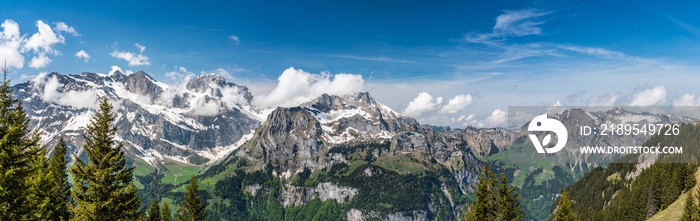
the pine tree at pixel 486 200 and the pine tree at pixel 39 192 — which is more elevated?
the pine tree at pixel 39 192

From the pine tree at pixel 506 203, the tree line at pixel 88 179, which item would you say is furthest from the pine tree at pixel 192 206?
the pine tree at pixel 506 203

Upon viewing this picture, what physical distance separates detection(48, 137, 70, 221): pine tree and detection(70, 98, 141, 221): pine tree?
7.30 m

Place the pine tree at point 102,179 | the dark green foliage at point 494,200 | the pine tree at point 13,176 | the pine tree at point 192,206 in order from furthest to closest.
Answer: the pine tree at point 192,206 → the dark green foliage at point 494,200 → the pine tree at point 102,179 → the pine tree at point 13,176

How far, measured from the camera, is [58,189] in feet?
154

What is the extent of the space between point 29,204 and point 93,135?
7.66m

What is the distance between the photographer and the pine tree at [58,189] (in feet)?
145

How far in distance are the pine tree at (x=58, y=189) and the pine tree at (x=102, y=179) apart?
730 cm

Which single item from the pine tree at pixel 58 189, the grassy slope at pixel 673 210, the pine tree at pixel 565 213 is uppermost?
the pine tree at pixel 58 189

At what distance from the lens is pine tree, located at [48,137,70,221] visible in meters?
44.1

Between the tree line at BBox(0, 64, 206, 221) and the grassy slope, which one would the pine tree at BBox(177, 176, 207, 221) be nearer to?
the tree line at BBox(0, 64, 206, 221)

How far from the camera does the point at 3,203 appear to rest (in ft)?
107

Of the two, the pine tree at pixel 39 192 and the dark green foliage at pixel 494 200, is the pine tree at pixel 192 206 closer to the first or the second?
the pine tree at pixel 39 192

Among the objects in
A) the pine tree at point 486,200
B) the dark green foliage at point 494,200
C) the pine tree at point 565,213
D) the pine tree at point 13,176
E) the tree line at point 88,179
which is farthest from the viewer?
the pine tree at point 486,200

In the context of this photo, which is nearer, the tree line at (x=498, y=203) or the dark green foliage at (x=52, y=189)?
the dark green foliage at (x=52, y=189)
